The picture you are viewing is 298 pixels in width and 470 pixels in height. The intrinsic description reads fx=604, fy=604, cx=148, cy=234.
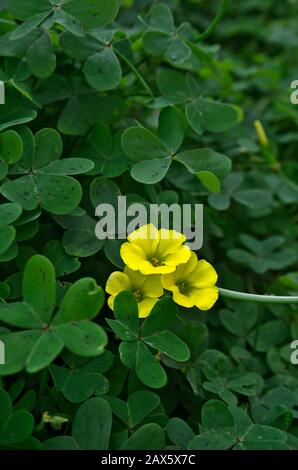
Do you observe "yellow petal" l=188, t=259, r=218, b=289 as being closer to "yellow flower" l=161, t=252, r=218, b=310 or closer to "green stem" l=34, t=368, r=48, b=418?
"yellow flower" l=161, t=252, r=218, b=310

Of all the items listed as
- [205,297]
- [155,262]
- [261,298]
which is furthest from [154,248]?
[261,298]

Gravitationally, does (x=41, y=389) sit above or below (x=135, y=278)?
below

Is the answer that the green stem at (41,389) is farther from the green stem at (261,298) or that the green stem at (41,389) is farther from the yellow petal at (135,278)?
the green stem at (261,298)

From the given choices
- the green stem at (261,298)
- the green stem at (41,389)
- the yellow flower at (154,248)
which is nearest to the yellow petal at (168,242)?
the yellow flower at (154,248)

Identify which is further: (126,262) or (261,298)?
(261,298)

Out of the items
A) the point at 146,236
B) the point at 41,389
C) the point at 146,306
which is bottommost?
the point at 41,389

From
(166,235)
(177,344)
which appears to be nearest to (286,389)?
(177,344)

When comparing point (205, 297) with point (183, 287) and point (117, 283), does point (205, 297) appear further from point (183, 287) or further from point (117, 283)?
point (117, 283)
